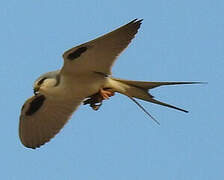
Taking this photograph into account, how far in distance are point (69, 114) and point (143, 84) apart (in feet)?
4.70

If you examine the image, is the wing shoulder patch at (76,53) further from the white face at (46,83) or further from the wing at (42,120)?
the wing at (42,120)

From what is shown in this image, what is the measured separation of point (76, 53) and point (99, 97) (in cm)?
84

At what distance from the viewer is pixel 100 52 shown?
895 cm

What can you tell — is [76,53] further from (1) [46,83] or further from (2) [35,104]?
(2) [35,104]

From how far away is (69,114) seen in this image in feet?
33.4

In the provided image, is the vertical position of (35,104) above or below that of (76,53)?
below

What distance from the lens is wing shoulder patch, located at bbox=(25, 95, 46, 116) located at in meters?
10.1

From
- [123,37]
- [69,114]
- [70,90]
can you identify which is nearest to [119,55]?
[123,37]

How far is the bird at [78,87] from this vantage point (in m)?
8.82

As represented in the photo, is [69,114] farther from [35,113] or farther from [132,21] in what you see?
[132,21]

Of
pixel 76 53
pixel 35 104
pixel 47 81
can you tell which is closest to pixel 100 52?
pixel 76 53

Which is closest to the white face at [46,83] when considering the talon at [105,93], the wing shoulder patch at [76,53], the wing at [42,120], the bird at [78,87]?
the bird at [78,87]

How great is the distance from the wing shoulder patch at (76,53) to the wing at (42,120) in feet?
3.89

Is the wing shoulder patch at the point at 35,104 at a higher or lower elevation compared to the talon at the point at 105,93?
higher
